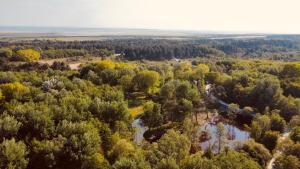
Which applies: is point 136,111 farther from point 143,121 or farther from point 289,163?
point 289,163

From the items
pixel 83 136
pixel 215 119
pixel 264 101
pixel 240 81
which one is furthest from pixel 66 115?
pixel 240 81

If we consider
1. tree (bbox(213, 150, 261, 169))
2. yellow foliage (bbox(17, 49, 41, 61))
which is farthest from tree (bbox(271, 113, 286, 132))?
yellow foliage (bbox(17, 49, 41, 61))

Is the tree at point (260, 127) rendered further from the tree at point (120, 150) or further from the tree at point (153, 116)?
the tree at point (120, 150)

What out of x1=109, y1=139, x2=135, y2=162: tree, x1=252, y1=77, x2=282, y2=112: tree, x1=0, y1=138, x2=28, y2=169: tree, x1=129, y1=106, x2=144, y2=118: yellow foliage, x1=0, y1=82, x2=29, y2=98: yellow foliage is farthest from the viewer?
x1=129, y1=106, x2=144, y2=118: yellow foliage

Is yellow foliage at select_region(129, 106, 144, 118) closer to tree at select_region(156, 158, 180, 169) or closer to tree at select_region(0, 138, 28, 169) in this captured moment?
tree at select_region(0, 138, 28, 169)

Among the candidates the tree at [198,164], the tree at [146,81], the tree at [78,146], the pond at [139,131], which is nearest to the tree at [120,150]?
the tree at [78,146]

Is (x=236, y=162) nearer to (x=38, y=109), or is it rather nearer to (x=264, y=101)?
(x=38, y=109)
